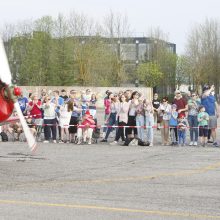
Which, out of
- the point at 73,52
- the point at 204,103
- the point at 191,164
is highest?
the point at 73,52

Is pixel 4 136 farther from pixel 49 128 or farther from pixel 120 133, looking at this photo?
pixel 120 133

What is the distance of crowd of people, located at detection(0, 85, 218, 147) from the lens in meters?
18.9

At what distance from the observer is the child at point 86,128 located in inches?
770

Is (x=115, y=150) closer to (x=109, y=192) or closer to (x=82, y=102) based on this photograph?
(x=82, y=102)

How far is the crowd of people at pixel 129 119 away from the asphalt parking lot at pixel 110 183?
112 centimetres

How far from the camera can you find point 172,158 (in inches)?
616

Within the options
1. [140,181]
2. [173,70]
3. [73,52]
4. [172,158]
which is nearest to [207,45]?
[173,70]

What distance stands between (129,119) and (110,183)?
8337mm

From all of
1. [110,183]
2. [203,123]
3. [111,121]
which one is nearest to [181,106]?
[203,123]

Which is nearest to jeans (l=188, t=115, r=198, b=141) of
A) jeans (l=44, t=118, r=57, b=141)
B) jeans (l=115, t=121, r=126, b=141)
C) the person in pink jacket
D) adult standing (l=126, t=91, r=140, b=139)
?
adult standing (l=126, t=91, r=140, b=139)

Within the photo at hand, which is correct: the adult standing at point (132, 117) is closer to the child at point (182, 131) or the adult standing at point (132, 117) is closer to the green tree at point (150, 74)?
the child at point (182, 131)

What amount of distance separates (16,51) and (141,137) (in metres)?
42.4

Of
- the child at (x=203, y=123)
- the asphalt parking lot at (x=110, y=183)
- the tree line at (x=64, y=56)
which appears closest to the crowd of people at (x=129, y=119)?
the child at (x=203, y=123)

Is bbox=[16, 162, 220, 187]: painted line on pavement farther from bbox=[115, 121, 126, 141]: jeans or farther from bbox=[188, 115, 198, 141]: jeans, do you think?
bbox=[115, 121, 126, 141]: jeans
